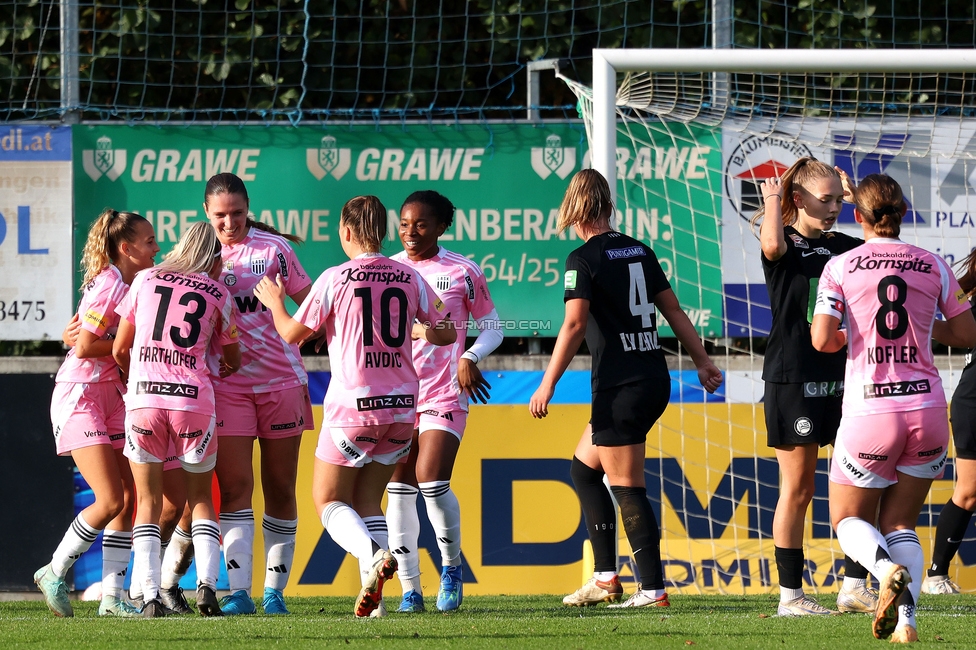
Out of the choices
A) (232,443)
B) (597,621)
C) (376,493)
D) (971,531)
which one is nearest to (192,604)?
(232,443)

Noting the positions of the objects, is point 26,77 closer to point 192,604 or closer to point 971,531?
point 192,604

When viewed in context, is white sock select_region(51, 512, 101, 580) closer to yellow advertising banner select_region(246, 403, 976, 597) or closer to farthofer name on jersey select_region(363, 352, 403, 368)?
farthofer name on jersey select_region(363, 352, 403, 368)

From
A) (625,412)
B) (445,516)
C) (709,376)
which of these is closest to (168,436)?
(445,516)

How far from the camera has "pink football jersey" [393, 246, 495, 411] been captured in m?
5.88

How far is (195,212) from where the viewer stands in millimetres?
8000

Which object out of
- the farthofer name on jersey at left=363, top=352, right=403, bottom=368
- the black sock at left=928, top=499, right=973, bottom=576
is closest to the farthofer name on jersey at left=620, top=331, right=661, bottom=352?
the farthofer name on jersey at left=363, top=352, right=403, bottom=368

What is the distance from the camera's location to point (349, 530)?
4840 millimetres

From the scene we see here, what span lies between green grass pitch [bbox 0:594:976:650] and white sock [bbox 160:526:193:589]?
36 centimetres

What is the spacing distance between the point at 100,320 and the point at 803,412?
312 centimetres

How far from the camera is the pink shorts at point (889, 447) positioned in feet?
14.3

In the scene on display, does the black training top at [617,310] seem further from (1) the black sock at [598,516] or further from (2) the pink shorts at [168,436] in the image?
(2) the pink shorts at [168,436]

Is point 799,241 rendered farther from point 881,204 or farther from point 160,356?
point 160,356

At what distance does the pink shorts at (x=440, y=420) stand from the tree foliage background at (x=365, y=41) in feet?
10.3

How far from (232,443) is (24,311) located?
3015mm
